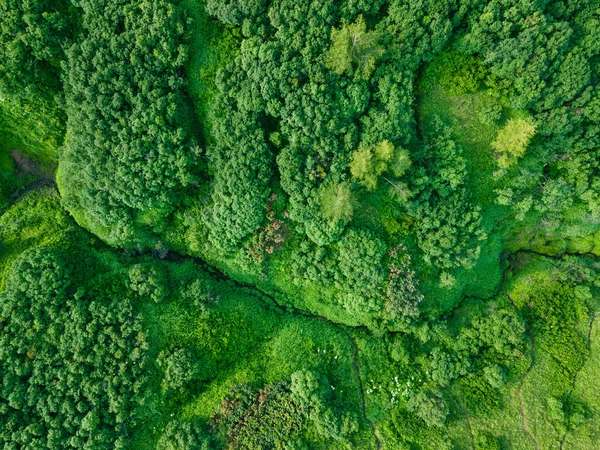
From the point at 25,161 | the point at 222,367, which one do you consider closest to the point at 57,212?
the point at 25,161

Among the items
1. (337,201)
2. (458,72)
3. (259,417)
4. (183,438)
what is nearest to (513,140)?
(458,72)

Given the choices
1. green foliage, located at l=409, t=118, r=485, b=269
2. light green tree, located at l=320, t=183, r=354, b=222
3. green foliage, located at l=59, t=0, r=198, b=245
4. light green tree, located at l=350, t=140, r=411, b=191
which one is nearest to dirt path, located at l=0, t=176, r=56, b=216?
green foliage, located at l=59, t=0, r=198, b=245

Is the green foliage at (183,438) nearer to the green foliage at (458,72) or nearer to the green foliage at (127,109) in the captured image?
the green foliage at (127,109)

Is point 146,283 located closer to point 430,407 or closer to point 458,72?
point 430,407

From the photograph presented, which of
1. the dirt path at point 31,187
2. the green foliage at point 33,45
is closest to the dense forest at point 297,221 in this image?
the green foliage at point 33,45

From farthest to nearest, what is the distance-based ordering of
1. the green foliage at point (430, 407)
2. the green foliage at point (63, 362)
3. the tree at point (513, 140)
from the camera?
the green foliage at point (430, 407), the green foliage at point (63, 362), the tree at point (513, 140)

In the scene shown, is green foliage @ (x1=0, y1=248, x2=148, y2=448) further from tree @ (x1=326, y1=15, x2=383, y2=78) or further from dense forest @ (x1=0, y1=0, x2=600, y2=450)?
tree @ (x1=326, y1=15, x2=383, y2=78)
